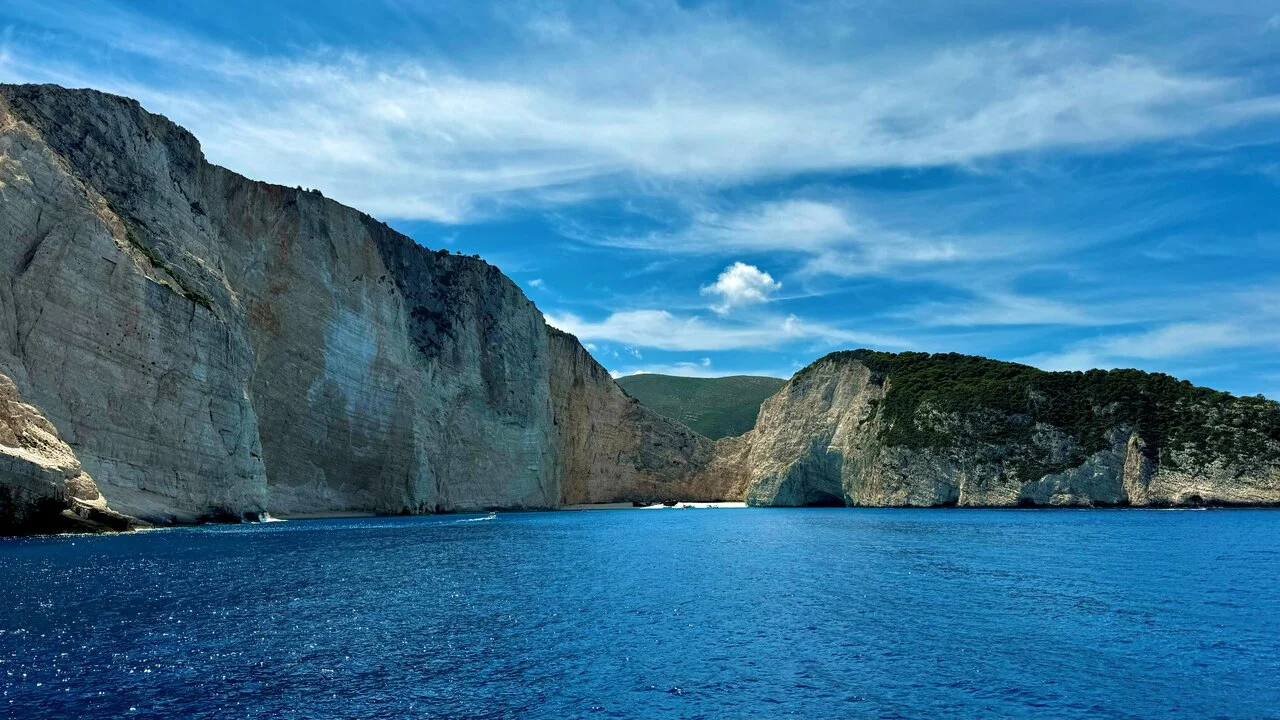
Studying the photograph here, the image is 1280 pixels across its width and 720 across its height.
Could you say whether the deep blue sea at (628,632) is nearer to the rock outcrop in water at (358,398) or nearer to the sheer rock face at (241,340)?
the sheer rock face at (241,340)

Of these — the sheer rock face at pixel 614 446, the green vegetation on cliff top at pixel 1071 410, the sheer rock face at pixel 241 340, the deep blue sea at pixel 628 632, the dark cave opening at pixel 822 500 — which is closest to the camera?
the deep blue sea at pixel 628 632

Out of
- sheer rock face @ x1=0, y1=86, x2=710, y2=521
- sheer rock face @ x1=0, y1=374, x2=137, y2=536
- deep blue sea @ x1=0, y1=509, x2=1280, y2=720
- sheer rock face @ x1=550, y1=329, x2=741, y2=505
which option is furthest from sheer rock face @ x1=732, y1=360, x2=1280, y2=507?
sheer rock face @ x1=0, y1=374, x2=137, y2=536

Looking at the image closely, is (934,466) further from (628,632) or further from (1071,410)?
(628,632)

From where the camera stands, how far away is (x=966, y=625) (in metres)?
24.3

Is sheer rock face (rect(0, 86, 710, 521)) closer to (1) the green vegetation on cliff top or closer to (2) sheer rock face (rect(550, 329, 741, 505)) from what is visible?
(2) sheer rock face (rect(550, 329, 741, 505))

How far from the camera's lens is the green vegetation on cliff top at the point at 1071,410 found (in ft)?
278

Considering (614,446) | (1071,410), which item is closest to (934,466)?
(1071,410)

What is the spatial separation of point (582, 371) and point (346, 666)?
108m

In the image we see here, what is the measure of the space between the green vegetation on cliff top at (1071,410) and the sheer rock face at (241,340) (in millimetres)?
46955

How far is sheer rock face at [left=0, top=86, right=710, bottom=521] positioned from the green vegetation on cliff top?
154ft

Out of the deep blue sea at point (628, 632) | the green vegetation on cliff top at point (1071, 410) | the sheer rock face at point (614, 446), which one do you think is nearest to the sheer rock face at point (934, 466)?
→ the green vegetation on cliff top at point (1071, 410)

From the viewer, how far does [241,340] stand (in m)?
63.1

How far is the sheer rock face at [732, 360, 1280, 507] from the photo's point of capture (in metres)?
84.4

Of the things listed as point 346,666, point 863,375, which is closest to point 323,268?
point 346,666
